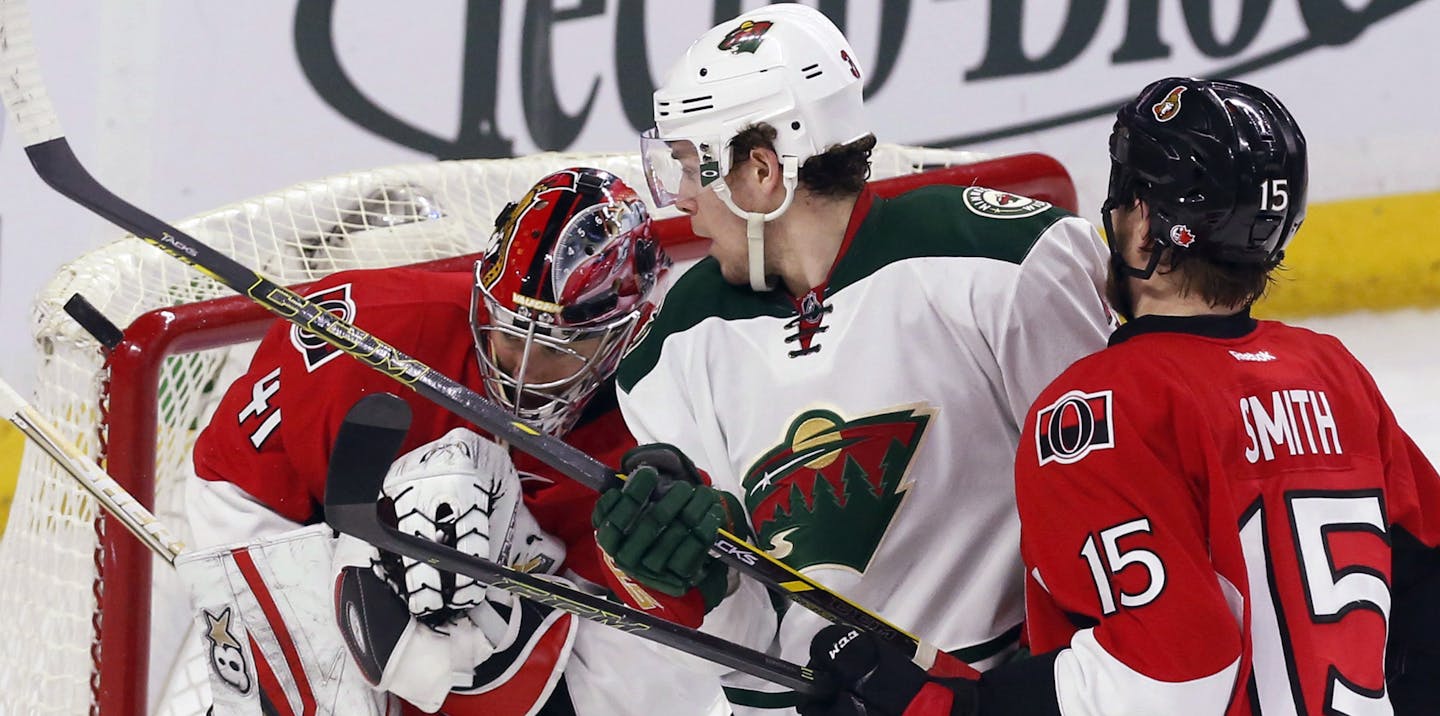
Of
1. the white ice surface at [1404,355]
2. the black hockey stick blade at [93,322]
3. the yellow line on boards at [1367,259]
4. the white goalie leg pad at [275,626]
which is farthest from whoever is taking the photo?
the yellow line on boards at [1367,259]

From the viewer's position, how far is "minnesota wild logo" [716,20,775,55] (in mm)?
1823

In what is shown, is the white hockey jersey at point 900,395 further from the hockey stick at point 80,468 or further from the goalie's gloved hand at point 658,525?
the hockey stick at point 80,468

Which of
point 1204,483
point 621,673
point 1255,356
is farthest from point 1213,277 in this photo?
point 621,673

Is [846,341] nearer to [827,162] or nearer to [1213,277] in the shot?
[827,162]

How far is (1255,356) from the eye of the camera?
153 cm

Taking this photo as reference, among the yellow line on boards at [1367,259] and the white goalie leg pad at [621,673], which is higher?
the white goalie leg pad at [621,673]

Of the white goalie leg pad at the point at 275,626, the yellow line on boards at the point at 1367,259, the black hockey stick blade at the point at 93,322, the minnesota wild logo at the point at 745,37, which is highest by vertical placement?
the minnesota wild logo at the point at 745,37

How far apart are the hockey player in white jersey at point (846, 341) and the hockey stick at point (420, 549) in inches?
3.6

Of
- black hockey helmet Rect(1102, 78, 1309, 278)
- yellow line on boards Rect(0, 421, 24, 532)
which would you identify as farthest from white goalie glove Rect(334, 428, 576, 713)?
yellow line on boards Rect(0, 421, 24, 532)

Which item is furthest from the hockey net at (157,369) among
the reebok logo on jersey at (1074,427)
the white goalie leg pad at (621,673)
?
the reebok logo on jersey at (1074,427)

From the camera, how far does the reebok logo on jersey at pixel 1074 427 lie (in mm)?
1470

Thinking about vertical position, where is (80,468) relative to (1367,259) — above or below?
above

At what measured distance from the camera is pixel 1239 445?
1.46 meters

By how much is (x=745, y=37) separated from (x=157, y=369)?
38.9 inches
